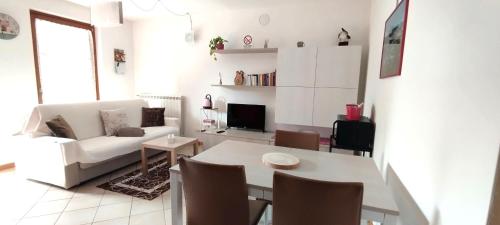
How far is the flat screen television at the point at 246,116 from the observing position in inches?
166

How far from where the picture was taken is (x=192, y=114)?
191 inches

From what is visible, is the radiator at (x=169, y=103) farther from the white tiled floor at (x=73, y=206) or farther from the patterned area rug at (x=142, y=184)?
the white tiled floor at (x=73, y=206)

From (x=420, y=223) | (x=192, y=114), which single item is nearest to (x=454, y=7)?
(x=420, y=223)

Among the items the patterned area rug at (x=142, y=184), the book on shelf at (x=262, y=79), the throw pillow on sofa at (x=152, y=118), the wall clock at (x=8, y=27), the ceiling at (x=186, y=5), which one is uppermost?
the ceiling at (x=186, y=5)

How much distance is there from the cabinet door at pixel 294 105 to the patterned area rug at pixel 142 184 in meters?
1.89

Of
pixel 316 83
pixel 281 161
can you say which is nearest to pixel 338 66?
pixel 316 83

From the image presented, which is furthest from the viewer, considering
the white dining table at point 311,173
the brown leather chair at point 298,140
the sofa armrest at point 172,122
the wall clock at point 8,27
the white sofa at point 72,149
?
the sofa armrest at point 172,122

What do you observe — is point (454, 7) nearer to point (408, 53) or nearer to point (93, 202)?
point (408, 53)

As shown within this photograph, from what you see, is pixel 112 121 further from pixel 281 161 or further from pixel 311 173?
pixel 311 173

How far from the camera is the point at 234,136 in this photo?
13.2ft

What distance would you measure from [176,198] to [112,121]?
→ 8.61ft

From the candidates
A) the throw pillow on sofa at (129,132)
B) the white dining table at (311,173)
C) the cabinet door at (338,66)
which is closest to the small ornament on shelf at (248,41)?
the cabinet door at (338,66)

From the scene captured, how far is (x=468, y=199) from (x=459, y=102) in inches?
14.0

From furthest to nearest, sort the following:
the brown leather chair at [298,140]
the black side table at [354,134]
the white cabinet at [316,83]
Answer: the white cabinet at [316,83] → the black side table at [354,134] → the brown leather chair at [298,140]
